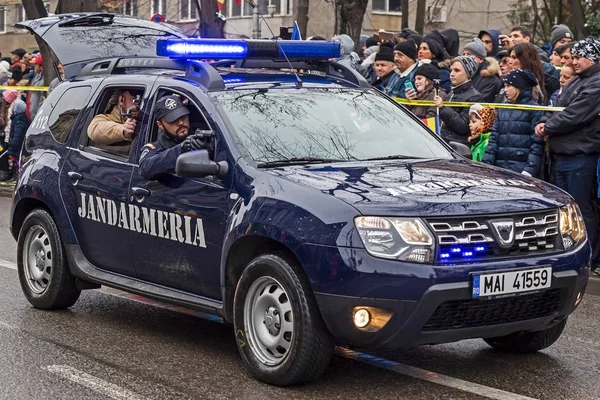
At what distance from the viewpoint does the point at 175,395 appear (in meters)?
6.09

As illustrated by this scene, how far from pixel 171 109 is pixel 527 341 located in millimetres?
2625

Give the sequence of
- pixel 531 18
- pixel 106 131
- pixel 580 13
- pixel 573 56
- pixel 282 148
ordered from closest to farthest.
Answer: pixel 282 148 < pixel 106 131 < pixel 573 56 < pixel 580 13 < pixel 531 18

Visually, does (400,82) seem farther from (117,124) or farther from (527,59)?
(117,124)

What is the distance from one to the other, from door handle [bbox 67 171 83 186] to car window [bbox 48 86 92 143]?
41 cm

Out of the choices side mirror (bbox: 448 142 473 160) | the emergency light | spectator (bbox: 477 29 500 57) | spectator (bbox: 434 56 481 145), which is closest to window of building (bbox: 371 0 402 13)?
spectator (bbox: 477 29 500 57)

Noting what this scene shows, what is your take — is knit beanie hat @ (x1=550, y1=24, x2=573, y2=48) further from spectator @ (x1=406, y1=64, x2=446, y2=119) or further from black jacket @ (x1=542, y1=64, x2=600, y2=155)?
black jacket @ (x1=542, y1=64, x2=600, y2=155)

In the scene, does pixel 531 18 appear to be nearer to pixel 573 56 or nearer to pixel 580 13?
pixel 580 13

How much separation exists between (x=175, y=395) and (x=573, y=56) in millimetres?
5917

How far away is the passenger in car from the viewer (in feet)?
25.5

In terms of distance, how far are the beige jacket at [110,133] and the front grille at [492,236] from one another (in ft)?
8.92

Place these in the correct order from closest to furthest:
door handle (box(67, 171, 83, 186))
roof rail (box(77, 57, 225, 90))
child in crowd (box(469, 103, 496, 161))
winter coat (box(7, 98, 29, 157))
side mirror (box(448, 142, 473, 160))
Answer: roof rail (box(77, 57, 225, 90))
side mirror (box(448, 142, 473, 160))
door handle (box(67, 171, 83, 186))
child in crowd (box(469, 103, 496, 161))
winter coat (box(7, 98, 29, 157))

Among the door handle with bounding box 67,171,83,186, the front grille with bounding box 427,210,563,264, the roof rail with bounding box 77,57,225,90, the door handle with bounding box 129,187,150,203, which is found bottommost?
the door handle with bounding box 67,171,83,186

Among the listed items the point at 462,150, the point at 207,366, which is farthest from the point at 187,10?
the point at 207,366

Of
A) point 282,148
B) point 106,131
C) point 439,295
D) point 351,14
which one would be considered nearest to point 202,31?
point 351,14
